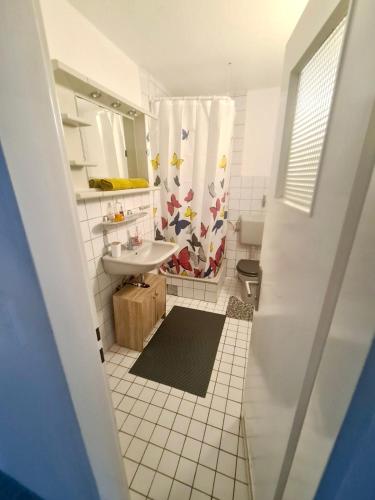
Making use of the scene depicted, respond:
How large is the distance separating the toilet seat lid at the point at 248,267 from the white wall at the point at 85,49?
2.09 meters

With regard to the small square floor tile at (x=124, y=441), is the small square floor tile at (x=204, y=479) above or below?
below

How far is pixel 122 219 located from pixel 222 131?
1386 mm

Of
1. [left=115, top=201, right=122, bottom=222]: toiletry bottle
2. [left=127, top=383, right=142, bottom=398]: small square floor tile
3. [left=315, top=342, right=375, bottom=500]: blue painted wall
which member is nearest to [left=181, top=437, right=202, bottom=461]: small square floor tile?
[left=127, top=383, right=142, bottom=398]: small square floor tile

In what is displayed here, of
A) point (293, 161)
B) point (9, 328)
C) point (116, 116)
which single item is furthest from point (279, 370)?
point (116, 116)

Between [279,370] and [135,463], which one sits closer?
[279,370]

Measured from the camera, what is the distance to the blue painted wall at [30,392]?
436mm

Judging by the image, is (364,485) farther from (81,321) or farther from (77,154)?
(77,154)

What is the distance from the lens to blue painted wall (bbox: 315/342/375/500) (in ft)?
0.95

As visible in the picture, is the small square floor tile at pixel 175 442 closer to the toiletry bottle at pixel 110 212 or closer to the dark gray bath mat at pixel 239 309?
the dark gray bath mat at pixel 239 309

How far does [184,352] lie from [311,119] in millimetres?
1793

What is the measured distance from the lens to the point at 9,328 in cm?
54

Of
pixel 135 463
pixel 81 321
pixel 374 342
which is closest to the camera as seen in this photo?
pixel 374 342

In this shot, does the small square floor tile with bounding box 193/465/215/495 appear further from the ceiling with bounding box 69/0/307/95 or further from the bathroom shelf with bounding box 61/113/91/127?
the ceiling with bounding box 69/0/307/95

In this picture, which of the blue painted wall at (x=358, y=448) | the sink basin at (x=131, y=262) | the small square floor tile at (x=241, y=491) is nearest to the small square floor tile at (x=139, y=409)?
the small square floor tile at (x=241, y=491)
